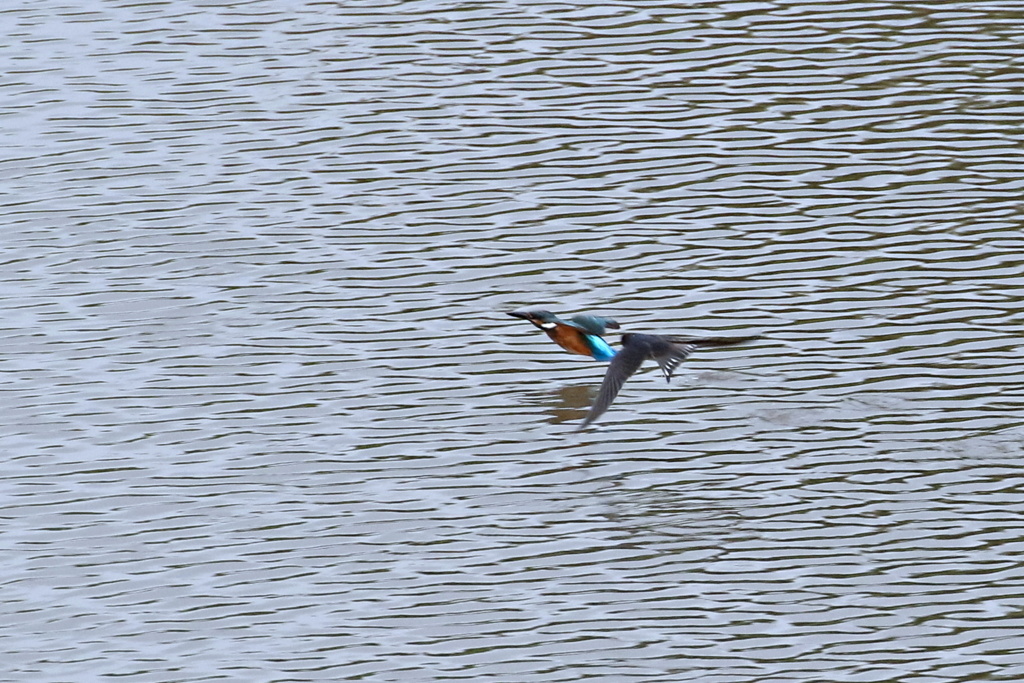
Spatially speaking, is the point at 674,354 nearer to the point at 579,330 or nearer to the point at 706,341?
the point at 706,341

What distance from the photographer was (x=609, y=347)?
1146cm

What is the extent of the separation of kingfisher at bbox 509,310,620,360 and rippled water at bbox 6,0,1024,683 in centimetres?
23

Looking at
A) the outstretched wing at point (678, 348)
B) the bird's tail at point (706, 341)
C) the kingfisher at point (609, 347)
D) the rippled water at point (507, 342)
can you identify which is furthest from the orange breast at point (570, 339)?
the outstretched wing at point (678, 348)

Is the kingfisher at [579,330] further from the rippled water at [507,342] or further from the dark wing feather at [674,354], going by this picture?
the dark wing feather at [674,354]

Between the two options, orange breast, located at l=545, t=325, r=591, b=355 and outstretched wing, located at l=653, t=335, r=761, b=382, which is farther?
orange breast, located at l=545, t=325, r=591, b=355

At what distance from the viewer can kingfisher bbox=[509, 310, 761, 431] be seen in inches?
399

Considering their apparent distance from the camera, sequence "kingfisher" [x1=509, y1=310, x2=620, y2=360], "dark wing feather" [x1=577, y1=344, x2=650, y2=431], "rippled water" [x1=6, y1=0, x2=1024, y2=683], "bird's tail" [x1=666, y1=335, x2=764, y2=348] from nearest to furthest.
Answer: "rippled water" [x1=6, y1=0, x2=1024, y2=683]
"dark wing feather" [x1=577, y1=344, x2=650, y2=431]
"bird's tail" [x1=666, y1=335, x2=764, y2=348]
"kingfisher" [x1=509, y1=310, x2=620, y2=360]

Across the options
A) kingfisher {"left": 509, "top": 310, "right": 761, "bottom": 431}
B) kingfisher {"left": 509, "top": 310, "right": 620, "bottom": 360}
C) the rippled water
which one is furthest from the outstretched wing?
kingfisher {"left": 509, "top": 310, "right": 620, "bottom": 360}

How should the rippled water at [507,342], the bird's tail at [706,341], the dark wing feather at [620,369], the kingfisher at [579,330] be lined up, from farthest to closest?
the kingfisher at [579,330]
the bird's tail at [706,341]
the dark wing feather at [620,369]
the rippled water at [507,342]

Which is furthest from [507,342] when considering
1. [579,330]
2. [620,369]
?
[620,369]

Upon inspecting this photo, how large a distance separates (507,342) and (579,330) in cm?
74

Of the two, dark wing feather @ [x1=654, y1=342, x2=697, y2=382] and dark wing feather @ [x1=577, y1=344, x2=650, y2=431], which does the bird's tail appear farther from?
dark wing feather @ [x1=577, y1=344, x2=650, y2=431]

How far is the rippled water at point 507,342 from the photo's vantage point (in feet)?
28.7

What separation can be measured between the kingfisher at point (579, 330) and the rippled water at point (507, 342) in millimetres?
226
